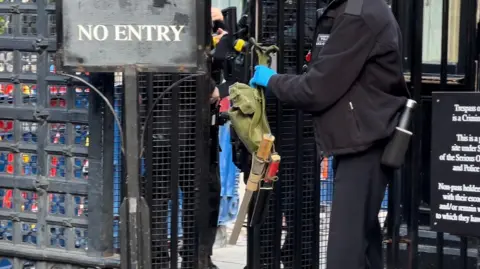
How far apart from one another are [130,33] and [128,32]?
0.01 meters

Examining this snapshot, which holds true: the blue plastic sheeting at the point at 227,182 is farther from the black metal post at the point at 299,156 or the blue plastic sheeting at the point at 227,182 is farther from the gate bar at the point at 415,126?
the gate bar at the point at 415,126

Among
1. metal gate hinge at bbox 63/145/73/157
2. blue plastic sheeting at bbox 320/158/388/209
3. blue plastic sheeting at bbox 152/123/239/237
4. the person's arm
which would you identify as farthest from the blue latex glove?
blue plastic sheeting at bbox 152/123/239/237

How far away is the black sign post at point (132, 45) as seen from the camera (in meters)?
4.19

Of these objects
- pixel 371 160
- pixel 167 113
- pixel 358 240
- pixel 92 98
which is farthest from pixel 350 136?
pixel 92 98

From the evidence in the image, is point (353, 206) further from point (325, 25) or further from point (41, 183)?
point (41, 183)

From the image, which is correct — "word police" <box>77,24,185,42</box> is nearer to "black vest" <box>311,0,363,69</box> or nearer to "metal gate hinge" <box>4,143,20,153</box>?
"black vest" <box>311,0,363,69</box>

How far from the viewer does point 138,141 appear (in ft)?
13.9

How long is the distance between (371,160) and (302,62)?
3.02ft

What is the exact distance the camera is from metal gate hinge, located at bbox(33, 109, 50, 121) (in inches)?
200

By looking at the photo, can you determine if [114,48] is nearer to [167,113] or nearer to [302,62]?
[167,113]

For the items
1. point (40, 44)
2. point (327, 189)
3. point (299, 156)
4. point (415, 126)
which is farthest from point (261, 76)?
point (40, 44)

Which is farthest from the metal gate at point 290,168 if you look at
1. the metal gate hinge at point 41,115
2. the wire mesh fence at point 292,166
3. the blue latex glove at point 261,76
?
→ the metal gate hinge at point 41,115

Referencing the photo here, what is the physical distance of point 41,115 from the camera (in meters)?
5.07

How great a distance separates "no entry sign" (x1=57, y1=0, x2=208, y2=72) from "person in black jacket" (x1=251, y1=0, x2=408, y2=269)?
710 millimetres
